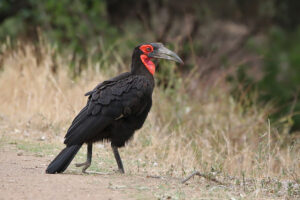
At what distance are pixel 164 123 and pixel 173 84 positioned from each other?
0.96 meters

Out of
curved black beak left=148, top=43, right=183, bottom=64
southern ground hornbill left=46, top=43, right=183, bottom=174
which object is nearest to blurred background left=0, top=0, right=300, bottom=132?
curved black beak left=148, top=43, right=183, bottom=64

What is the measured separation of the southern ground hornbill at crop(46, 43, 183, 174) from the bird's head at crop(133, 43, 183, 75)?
11cm

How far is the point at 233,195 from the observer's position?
15.6ft

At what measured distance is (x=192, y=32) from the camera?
14758 millimetres

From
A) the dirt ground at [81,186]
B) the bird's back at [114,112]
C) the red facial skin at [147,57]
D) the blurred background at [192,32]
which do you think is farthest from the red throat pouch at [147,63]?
the blurred background at [192,32]

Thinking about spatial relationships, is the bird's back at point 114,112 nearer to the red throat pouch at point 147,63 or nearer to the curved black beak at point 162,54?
the red throat pouch at point 147,63

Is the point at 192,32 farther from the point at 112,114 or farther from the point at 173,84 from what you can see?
the point at 112,114

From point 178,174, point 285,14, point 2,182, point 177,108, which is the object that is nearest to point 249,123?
point 177,108

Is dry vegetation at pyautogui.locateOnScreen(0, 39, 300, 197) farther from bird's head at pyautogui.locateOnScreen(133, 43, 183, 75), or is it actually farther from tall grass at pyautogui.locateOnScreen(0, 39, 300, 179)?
bird's head at pyautogui.locateOnScreen(133, 43, 183, 75)

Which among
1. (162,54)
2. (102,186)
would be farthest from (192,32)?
(102,186)

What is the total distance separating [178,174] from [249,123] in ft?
9.92

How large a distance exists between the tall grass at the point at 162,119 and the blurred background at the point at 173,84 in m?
0.02

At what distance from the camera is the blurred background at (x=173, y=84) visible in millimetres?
6980

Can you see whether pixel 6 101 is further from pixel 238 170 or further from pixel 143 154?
pixel 238 170
